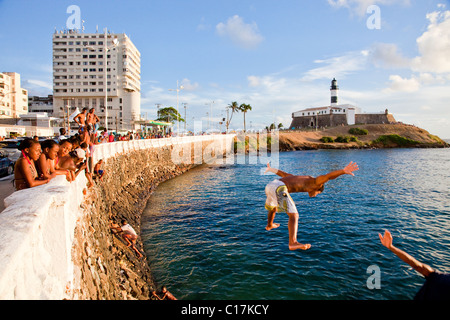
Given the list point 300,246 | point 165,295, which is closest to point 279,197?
point 300,246

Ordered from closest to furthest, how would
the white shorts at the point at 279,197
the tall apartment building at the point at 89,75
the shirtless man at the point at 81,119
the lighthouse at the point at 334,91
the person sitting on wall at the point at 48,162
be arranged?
the white shorts at the point at 279,197 < the person sitting on wall at the point at 48,162 < the shirtless man at the point at 81,119 < the tall apartment building at the point at 89,75 < the lighthouse at the point at 334,91

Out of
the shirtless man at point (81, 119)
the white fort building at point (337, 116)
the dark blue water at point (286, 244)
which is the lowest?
the dark blue water at point (286, 244)

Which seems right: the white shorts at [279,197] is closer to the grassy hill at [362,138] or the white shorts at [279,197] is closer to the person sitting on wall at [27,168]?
the person sitting on wall at [27,168]

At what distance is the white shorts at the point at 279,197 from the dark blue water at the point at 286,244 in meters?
7.36

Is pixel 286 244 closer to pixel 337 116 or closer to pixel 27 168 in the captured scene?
pixel 27 168

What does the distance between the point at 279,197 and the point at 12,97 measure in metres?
123

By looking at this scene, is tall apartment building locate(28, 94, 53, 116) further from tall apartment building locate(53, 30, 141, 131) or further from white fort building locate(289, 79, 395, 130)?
white fort building locate(289, 79, 395, 130)

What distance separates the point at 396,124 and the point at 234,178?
123366mm

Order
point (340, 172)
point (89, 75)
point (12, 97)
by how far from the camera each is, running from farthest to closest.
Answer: point (89, 75)
point (12, 97)
point (340, 172)

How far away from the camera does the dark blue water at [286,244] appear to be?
38.6 ft

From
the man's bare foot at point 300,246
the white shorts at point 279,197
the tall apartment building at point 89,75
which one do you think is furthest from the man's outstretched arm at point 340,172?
the tall apartment building at point 89,75

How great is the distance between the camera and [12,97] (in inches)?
3907
